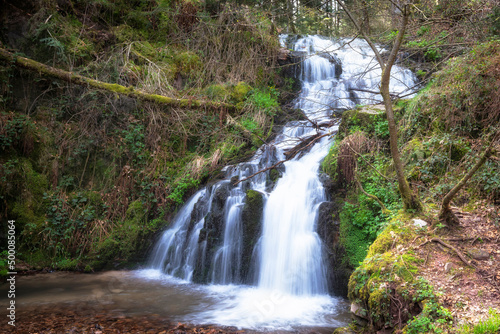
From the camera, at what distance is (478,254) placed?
360 centimetres

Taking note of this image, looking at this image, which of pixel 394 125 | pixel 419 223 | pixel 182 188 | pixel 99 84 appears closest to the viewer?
pixel 394 125

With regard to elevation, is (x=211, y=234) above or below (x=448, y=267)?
above

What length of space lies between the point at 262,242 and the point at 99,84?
586 centimetres

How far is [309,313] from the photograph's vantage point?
16.7ft

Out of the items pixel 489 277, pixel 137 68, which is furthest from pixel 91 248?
pixel 489 277

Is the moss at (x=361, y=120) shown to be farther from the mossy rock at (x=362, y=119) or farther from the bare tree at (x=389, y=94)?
the bare tree at (x=389, y=94)

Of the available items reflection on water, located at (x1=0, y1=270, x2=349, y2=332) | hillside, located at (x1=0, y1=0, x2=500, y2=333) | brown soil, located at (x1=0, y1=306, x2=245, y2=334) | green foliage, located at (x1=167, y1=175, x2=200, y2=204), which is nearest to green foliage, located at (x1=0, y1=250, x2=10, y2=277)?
hillside, located at (x1=0, y1=0, x2=500, y2=333)

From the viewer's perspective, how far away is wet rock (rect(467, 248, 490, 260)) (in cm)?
356

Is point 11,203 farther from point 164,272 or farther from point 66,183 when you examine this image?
point 164,272

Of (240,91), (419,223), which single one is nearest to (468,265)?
(419,223)

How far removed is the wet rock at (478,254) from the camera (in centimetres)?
356

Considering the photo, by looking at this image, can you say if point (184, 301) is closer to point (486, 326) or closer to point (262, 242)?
point (262, 242)

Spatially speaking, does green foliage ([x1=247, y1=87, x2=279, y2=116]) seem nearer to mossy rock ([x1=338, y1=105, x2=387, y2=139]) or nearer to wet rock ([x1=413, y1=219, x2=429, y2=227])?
mossy rock ([x1=338, y1=105, x2=387, y2=139])

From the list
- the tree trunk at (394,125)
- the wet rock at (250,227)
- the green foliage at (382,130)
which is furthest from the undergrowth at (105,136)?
the tree trunk at (394,125)
